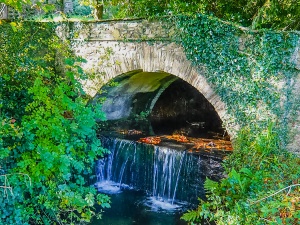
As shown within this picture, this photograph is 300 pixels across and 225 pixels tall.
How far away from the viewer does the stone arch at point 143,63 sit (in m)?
5.95

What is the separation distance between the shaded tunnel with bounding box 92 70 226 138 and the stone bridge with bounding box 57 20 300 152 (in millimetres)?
38

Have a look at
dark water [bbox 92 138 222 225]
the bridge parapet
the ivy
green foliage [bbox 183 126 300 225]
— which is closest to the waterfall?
dark water [bbox 92 138 222 225]

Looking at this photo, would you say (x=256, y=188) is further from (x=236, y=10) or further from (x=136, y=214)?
(x=236, y=10)

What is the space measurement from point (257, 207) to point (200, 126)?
5905 mm

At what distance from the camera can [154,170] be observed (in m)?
6.56

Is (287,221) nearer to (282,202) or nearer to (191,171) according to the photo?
(282,202)

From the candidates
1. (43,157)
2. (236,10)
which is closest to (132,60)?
(43,157)

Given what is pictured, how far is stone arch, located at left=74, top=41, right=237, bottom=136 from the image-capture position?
5.95 m

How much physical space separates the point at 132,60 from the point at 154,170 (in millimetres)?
2574

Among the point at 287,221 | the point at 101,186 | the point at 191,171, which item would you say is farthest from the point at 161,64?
the point at 287,221

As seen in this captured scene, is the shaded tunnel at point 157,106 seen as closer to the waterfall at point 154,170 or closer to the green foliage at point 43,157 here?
the waterfall at point 154,170

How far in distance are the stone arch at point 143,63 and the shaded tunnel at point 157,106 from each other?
0.28 m

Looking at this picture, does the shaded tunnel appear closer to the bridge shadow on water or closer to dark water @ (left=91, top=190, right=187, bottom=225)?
the bridge shadow on water

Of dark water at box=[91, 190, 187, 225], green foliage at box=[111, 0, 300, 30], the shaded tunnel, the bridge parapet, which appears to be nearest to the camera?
dark water at box=[91, 190, 187, 225]
